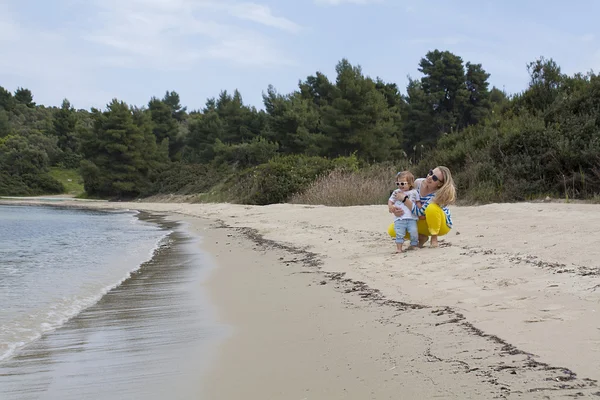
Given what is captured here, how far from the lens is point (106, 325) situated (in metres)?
4.50

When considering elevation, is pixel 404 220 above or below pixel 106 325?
above

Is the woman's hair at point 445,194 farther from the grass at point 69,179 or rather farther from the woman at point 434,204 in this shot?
the grass at point 69,179

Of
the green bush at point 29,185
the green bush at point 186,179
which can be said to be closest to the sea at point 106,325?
the green bush at point 186,179

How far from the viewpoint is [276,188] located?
2302 cm

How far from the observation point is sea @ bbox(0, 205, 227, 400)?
2971 millimetres

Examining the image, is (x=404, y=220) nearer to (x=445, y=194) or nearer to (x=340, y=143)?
(x=445, y=194)

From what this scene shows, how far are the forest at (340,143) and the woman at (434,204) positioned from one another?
5.90 metres

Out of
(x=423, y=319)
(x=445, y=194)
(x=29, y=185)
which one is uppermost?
(x=29, y=185)

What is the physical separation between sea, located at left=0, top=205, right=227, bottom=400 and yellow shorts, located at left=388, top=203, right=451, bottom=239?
275cm

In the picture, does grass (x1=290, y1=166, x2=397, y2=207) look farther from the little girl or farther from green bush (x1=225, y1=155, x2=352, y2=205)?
the little girl

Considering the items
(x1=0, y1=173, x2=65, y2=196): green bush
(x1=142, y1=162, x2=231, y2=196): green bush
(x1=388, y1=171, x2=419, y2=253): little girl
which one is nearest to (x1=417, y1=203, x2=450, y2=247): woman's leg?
(x1=388, y1=171, x2=419, y2=253): little girl

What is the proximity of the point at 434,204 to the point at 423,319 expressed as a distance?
136 inches

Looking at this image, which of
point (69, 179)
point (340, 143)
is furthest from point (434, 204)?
point (69, 179)

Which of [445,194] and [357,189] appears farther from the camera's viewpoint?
[357,189]
